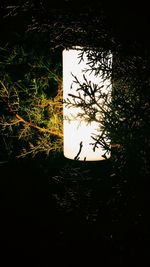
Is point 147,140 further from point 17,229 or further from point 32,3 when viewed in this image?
point 17,229

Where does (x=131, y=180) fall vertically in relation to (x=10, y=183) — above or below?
above

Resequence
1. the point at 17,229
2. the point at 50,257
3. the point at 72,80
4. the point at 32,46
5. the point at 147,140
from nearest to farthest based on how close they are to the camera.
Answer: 1. the point at 147,140
2. the point at 72,80
3. the point at 50,257
4. the point at 17,229
5. the point at 32,46

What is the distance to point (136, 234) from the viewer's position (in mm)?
1602

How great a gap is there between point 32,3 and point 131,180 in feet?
3.96

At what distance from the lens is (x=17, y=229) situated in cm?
270

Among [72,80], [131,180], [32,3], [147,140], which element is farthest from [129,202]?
[32,3]

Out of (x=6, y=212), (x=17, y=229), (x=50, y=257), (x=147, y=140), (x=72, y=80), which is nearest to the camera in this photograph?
(x=147, y=140)

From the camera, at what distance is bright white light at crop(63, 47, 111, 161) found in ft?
6.57

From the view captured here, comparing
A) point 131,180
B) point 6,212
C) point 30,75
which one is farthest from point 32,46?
point 131,180

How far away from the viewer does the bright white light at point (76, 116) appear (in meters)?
2.00

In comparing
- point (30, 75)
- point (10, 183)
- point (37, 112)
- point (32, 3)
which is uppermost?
point (32, 3)

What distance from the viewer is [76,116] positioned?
2055mm

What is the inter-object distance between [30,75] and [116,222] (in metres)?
1.98

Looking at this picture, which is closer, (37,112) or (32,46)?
(37,112)
